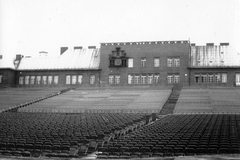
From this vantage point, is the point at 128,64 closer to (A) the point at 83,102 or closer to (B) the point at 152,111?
(A) the point at 83,102

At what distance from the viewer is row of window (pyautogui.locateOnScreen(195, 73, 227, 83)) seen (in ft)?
201

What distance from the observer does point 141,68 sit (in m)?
64.2

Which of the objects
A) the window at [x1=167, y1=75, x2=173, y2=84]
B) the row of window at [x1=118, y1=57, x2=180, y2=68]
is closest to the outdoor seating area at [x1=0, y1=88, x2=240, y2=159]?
the window at [x1=167, y1=75, x2=173, y2=84]

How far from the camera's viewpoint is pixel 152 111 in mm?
39500

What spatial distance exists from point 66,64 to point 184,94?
27.3 metres

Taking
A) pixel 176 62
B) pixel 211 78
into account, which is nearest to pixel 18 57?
pixel 176 62

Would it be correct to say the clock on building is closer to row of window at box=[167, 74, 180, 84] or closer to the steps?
row of window at box=[167, 74, 180, 84]

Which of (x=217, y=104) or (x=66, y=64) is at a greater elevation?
(x=66, y=64)

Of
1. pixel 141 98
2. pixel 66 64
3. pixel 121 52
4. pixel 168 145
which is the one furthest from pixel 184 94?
pixel 168 145

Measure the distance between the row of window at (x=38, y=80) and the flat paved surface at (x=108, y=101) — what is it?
30.6 ft

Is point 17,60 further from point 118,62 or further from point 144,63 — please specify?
point 144,63

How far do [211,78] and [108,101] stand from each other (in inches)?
894

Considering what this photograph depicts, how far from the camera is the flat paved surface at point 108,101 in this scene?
1679 inches

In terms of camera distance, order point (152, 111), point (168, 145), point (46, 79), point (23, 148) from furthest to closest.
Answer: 1. point (46, 79)
2. point (152, 111)
3. point (23, 148)
4. point (168, 145)
